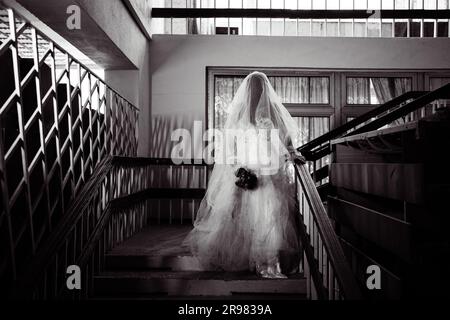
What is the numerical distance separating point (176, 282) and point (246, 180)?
964mm

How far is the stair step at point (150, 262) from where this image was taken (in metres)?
3.15

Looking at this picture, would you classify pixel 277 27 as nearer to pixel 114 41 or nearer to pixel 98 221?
pixel 114 41

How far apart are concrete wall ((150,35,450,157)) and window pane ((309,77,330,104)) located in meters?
0.20

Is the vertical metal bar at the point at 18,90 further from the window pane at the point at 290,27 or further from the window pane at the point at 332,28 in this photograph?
the window pane at the point at 332,28

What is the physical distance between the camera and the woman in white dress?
289cm

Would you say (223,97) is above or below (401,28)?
below

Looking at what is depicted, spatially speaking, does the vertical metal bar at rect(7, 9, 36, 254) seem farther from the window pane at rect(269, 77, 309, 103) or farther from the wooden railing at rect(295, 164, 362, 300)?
the window pane at rect(269, 77, 309, 103)

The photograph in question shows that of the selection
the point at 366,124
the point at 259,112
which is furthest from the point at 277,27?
the point at 259,112

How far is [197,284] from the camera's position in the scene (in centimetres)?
287

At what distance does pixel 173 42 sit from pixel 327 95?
238cm

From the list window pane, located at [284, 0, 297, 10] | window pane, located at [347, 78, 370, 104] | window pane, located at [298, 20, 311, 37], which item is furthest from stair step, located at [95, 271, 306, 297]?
window pane, located at [284, 0, 297, 10]

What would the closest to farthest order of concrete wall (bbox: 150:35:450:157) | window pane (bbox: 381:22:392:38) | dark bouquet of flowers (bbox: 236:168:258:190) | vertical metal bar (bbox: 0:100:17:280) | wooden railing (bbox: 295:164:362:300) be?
vertical metal bar (bbox: 0:100:17:280) → wooden railing (bbox: 295:164:362:300) → dark bouquet of flowers (bbox: 236:168:258:190) → concrete wall (bbox: 150:35:450:157) → window pane (bbox: 381:22:392:38)

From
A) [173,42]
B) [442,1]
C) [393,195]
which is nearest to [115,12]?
[173,42]

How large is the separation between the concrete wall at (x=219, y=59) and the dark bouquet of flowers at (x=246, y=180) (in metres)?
2.54
